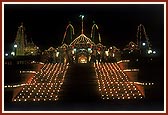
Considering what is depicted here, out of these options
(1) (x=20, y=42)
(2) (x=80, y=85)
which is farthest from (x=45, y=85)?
(1) (x=20, y=42)

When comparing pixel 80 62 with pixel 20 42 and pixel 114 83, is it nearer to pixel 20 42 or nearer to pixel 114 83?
pixel 114 83

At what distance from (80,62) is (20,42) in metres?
1.16

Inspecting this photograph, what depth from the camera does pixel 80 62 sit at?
8.30 meters

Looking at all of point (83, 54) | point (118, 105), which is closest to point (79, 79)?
point (83, 54)

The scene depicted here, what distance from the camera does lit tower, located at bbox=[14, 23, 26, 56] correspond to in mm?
7629

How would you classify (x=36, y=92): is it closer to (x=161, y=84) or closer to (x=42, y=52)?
(x=42, y=52)

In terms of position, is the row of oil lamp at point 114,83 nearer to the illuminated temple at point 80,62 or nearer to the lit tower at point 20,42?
the illuminated temple at point 80,62

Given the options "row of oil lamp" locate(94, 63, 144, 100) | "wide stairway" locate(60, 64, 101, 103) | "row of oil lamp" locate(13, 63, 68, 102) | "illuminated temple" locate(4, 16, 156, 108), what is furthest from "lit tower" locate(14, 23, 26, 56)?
"row of oil lamp" locate(94, 63, 144, 100)

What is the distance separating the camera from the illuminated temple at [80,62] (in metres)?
7.40

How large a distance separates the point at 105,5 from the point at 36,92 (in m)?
1.76

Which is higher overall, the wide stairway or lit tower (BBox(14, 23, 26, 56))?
lit tower (BBox(14, 23, 26, 56))

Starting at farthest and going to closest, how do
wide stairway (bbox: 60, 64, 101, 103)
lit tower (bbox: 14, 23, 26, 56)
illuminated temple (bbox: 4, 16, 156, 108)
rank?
lit tower (bbox: 14, 23, 26, 56) → illuminated temple (bbox: 4, 16, 156, 108) → wide stairway (bbox: 60, 64, 101, 103)

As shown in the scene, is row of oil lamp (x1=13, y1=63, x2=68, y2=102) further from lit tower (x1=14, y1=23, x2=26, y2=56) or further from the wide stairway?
lit tower (x1=14, y1=23, x2=26, y2=56)

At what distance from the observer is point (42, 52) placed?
7805mm
